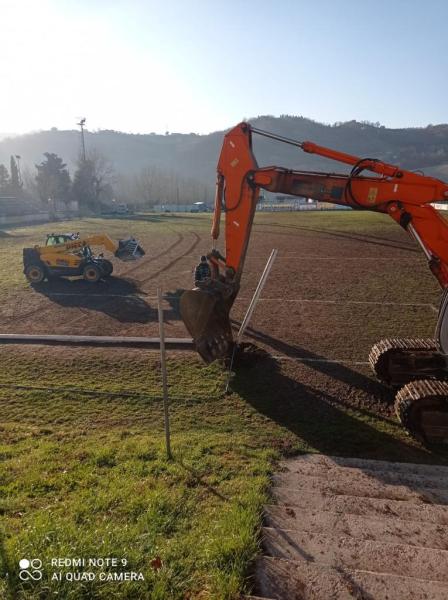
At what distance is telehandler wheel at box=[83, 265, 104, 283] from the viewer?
18.8 meters

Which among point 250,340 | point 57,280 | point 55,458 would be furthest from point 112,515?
point 57,280

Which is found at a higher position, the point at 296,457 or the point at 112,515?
the point at 112,515

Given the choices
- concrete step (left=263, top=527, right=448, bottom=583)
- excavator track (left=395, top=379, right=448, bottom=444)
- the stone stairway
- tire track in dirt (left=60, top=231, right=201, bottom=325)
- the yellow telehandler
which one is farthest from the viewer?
the yellow telehandler

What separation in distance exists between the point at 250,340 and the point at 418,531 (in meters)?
7.66

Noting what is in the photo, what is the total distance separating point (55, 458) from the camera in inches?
243

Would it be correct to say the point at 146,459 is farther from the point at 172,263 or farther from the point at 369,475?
the point at 172,263

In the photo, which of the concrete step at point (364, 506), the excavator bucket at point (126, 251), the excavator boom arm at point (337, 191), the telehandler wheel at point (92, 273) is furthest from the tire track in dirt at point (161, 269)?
the concrete step at point (364, 506)

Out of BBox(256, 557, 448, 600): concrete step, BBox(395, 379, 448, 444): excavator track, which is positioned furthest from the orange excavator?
BBox(256, 557, 448, 600): concrete step

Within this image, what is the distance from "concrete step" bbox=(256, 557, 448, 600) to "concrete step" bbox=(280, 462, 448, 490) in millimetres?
2211

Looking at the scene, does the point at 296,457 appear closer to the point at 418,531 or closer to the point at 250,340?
the point at 418,531

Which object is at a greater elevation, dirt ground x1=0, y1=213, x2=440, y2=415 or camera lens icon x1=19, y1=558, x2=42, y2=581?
camera lens icon x1=19, y1=558, x2=42, y2=581

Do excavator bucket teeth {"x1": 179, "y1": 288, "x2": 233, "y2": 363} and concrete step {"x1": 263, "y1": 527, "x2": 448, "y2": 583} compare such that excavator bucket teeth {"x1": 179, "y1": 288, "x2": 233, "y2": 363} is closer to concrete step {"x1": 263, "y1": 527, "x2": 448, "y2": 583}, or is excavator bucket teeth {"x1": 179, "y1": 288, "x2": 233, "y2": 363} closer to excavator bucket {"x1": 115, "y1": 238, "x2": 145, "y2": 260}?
concrete step {"x1": 263, "y1": 527, "x2": 448, "y2": 583}

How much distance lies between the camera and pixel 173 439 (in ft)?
23.0

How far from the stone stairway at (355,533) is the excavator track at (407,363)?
2719 mm
